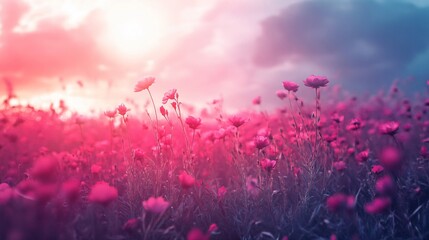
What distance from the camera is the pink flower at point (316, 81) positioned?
3.77 m

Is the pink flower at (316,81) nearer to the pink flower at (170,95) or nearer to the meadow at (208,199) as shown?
the meadow at (208,199)

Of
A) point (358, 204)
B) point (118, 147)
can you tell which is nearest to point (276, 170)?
point (358, 204)

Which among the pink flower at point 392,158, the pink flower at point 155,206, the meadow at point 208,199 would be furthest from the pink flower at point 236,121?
the pink flower at point 392,158

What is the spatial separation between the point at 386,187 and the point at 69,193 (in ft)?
6.36

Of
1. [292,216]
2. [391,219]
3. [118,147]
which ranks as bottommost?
[391,219]

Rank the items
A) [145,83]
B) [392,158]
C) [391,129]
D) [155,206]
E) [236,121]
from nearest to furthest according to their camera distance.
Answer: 1. [392,158]
2. [155,206]
3. [391,129]
4. [236,121]
5. [145,83]

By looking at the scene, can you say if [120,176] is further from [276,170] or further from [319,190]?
[319,190]

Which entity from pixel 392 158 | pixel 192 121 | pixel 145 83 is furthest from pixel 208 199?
pixel 392 158

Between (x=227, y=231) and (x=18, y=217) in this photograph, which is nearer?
(x=18, y=217)

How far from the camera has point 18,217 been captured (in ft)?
6.61

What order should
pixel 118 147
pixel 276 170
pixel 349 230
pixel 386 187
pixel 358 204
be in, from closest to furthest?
pixel 386 187
pixel 349 230
pixel 358 204
pixel 276 170
pixel 118 147

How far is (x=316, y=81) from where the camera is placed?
3795 mm

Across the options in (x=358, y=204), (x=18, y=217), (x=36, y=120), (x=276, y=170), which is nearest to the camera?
(x=18, y=217)

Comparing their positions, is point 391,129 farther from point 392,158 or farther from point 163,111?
point 163,111
